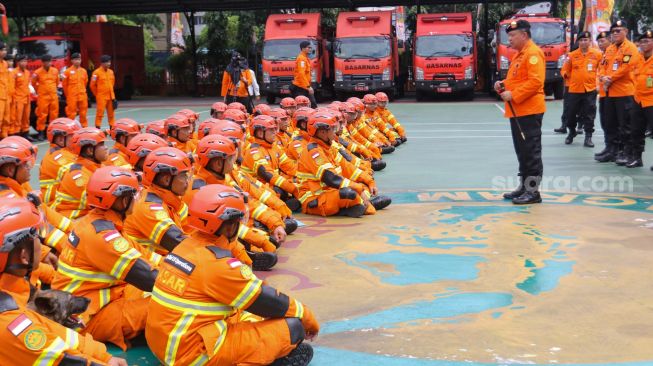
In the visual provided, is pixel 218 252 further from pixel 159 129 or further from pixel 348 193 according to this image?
pixel 159 129

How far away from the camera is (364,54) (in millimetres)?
28672

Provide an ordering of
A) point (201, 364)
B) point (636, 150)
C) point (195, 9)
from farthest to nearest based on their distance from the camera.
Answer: point (195, 9)
point (636, 150)
point (201, 364)

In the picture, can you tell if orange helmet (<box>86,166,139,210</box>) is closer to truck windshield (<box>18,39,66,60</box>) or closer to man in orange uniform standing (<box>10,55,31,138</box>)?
man in orange uniform standing (<box>10,55,31,138</box>)

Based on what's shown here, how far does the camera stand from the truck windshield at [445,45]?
28469mm

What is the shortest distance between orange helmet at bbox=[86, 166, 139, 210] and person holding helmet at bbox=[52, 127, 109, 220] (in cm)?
238

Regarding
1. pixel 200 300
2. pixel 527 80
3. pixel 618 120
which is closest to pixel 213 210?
pixel 200 300

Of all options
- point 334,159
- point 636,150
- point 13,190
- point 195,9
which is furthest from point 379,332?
point 195,9

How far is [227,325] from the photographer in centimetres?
441

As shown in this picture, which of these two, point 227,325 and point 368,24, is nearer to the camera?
point 227,325

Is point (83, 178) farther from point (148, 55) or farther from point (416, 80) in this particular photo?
point (148, 55)

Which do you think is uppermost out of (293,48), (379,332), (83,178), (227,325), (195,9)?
(195,9)

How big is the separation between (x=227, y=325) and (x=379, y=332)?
4.37 ft

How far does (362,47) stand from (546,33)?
689 centimetres

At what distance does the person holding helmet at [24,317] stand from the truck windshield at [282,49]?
25974 mm
